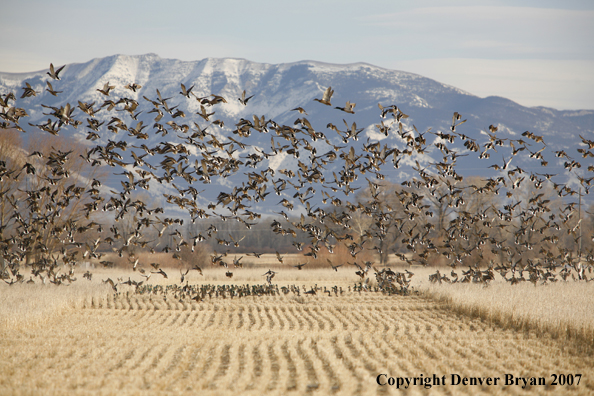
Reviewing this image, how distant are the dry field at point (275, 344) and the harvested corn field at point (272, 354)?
0.04 m

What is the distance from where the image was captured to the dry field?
11.4m

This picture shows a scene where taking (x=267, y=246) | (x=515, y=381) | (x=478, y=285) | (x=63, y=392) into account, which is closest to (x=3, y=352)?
(x=63, y=392)

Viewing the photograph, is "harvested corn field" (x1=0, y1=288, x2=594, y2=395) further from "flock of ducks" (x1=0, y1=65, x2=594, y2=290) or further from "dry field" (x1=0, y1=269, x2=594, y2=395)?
"flock of ducks" (x1=0, y1=65, x2=594, y2=290)

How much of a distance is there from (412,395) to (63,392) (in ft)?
24.0

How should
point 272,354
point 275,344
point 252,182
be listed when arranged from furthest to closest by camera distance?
point 252,182, point 275,344, point 272,354

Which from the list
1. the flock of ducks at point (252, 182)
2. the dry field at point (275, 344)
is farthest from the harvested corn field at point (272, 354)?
the flock of ducks at point (252, 182)

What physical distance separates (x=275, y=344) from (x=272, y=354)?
1332mm

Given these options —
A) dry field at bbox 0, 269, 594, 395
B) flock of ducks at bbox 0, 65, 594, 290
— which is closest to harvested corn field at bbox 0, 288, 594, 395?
dry field at bbox 0, 269, 594, 395

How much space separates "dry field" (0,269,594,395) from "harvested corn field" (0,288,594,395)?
0.14 feet

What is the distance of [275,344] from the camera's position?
15852 mm

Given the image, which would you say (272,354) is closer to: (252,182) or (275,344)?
(275,344)

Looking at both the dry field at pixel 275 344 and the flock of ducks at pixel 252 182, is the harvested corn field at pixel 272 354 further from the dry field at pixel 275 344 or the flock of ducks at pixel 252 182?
the flock of ducks at pixel 252 182

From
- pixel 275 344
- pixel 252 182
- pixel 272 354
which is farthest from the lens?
pixel 252 182

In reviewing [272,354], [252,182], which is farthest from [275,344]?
[252,182]
